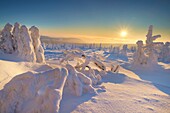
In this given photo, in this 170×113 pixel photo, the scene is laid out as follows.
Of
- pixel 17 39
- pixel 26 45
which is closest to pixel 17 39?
pixel 17 39

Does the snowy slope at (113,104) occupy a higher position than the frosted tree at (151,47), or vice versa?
the frosted tree at (151,47)

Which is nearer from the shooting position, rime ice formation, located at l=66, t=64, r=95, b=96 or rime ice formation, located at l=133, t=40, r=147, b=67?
rime ice formation, located at l=66, t=64, r=95, b=96

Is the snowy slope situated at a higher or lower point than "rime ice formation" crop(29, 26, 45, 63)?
lower

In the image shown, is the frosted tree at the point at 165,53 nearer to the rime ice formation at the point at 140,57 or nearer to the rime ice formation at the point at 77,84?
the rime ice formation at the point at 140,57

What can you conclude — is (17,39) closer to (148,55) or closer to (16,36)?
(16,36)

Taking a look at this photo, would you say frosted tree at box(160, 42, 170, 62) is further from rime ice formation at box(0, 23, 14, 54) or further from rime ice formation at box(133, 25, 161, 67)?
rime ice formation at box(0, 23, 14, 54)

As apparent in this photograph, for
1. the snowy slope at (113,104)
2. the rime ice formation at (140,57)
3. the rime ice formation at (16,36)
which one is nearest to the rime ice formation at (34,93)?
the snowy slope at (113,104)

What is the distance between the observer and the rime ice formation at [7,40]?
57.5 ft

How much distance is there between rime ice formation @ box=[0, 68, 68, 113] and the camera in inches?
204

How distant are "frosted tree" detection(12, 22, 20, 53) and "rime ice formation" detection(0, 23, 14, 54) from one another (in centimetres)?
50

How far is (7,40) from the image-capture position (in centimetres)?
1788

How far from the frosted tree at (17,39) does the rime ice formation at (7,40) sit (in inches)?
19.5

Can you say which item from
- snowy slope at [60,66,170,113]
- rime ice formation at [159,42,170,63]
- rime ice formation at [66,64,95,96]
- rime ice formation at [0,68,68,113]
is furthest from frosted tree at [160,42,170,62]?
rime ice formation at [0,68,68,113]

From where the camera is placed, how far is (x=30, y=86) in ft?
19.5
